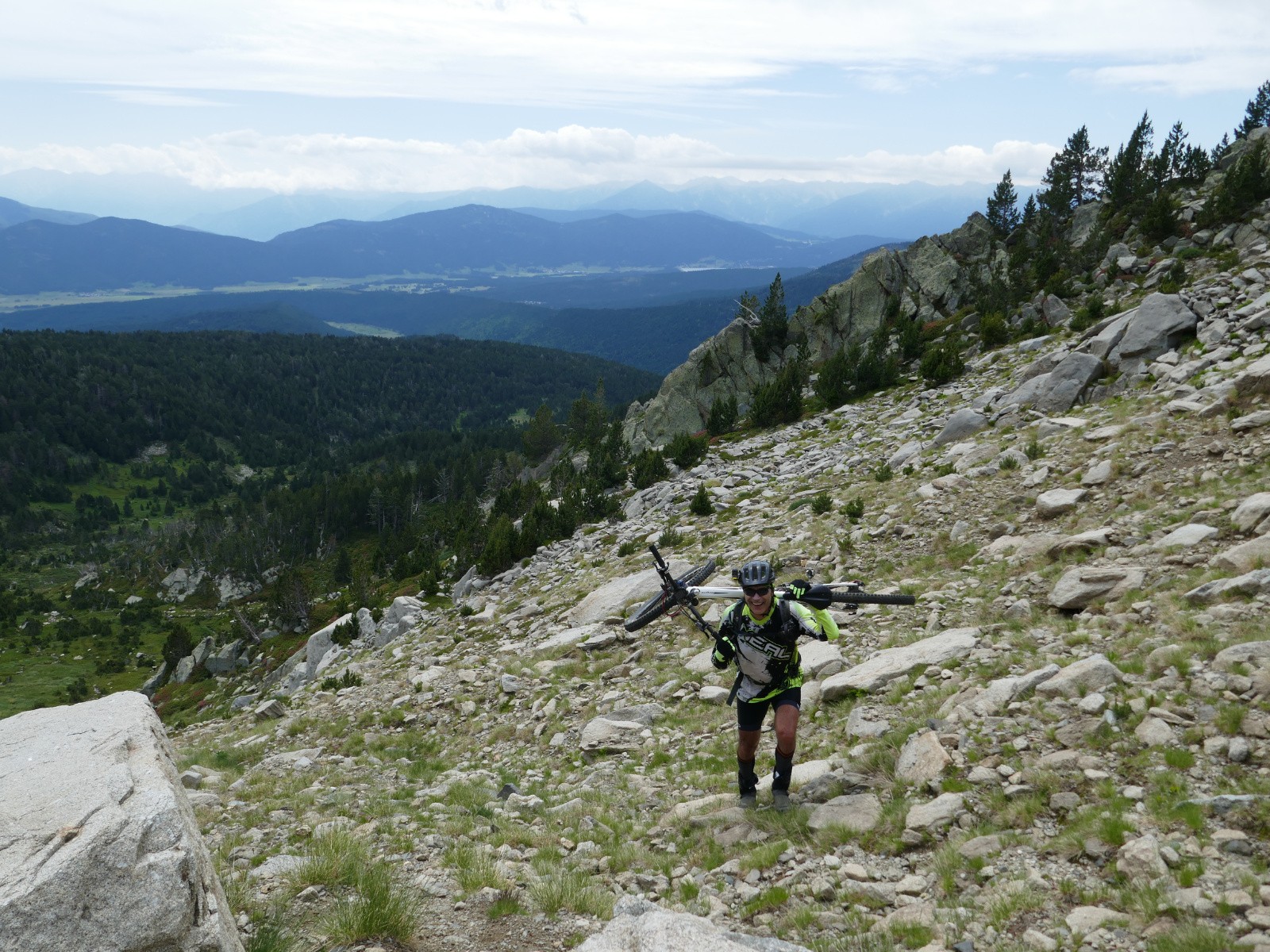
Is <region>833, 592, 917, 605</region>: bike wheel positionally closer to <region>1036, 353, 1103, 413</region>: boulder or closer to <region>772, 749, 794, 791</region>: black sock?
<region>772, 749, 794, 791</region>: black sock

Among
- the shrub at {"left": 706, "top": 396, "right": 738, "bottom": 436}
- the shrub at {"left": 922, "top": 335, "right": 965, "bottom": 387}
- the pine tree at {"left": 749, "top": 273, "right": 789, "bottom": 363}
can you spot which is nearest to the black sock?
the shrub at {"left": 922, "top": 335, "right": 965, "bottom": 387}

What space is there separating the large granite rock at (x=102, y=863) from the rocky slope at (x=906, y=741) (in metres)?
1.78

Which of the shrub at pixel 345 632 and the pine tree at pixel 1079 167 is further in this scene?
the pine tree at pixel 1079 167

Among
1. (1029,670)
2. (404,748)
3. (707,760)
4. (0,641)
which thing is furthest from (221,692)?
(0,641)

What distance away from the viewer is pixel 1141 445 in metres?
16.9

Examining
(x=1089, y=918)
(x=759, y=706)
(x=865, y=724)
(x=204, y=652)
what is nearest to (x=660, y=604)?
(x=759, y=706)

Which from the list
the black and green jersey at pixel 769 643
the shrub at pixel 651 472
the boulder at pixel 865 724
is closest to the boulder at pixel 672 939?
the black and green jersey at pixel 769 643

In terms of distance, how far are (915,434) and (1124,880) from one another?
25.9 metres

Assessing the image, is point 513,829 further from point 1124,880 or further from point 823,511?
point 823,511

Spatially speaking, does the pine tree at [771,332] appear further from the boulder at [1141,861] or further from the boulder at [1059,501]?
the boulder at [1141,861]

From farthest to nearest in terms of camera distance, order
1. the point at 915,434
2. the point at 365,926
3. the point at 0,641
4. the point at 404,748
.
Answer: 1. the point at 0,641
2. the point at 915,434
3. the point at 404,748
4. the point at 365,926

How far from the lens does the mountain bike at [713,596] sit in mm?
8703

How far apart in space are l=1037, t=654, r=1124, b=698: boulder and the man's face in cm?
393

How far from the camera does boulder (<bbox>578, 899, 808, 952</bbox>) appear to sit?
17.9 feet
